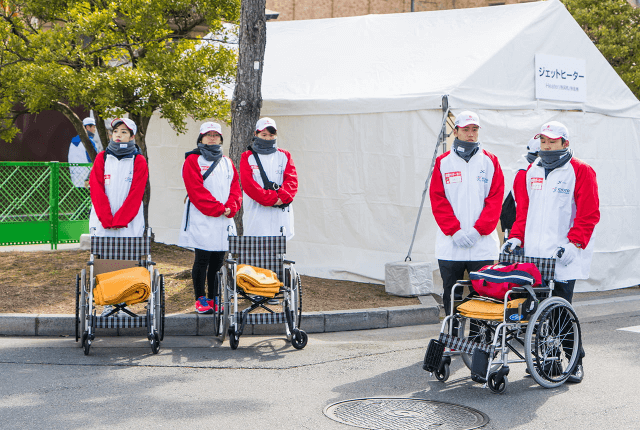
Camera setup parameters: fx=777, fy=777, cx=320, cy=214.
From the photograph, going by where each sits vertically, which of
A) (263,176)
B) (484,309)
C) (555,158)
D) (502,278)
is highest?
(555,158)

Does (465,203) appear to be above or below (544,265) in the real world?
above

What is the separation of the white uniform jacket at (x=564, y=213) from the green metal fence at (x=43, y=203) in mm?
8489

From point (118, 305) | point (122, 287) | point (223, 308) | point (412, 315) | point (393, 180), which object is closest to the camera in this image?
point (122, 287)

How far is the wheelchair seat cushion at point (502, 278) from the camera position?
552 centimetres

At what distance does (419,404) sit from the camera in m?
5.34

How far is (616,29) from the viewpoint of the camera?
24734 millimetres

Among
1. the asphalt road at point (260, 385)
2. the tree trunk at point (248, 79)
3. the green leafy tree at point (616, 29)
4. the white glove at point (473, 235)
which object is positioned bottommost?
the asphalt road at point (260, 385)

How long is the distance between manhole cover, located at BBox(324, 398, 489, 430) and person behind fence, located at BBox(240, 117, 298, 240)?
10.3ft

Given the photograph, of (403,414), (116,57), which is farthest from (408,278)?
(116,57)

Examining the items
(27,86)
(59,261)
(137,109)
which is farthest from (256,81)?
(59,261)

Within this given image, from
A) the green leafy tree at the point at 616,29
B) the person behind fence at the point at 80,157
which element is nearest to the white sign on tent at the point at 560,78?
the person behind fence at the point at 80,157

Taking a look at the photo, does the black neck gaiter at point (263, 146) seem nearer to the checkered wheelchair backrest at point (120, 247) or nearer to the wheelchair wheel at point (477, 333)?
the checkered wheelchair backrest at point (120, 247)

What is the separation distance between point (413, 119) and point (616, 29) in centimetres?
1761

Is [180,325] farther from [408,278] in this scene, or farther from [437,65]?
[437,65]
